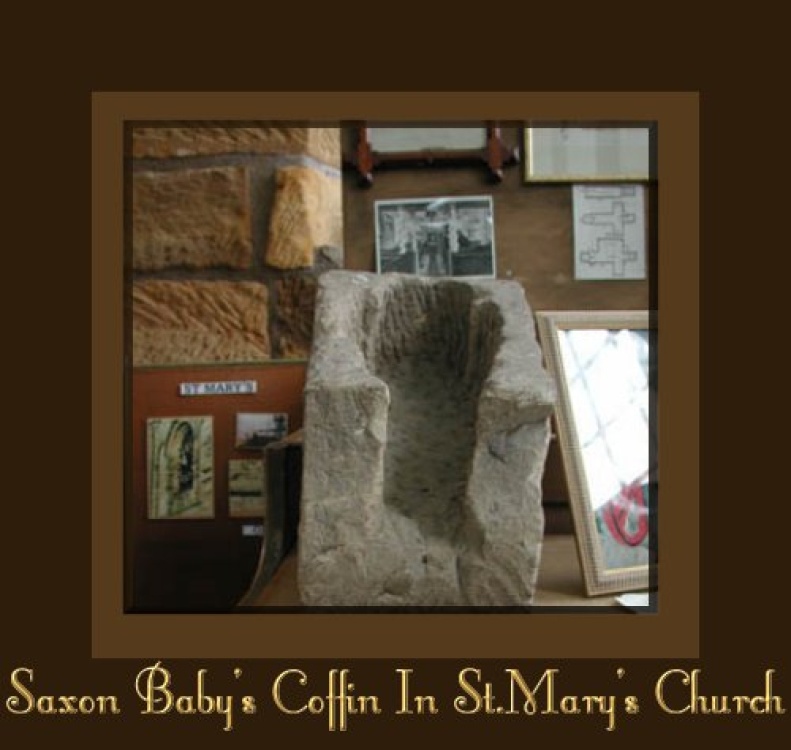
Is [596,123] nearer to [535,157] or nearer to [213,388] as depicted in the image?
[535,157]

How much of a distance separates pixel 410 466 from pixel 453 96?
0.85 metres

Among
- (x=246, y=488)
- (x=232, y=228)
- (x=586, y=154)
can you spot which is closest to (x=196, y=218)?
(x=232, y=228)

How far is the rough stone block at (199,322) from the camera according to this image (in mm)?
2555

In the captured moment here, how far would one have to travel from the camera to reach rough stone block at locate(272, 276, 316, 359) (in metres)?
2.60

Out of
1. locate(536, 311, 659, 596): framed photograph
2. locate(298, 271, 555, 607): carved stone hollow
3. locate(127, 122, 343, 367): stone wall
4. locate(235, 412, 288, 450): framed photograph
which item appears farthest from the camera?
locate(127, 122, 343, 367): stone wall

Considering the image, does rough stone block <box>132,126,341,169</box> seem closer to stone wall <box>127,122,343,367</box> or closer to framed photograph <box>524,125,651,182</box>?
stone wall <box>127,122,343,367</box>

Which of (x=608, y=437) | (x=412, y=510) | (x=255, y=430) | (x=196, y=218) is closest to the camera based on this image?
(x=412, y=510)

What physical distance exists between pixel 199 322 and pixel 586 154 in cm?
134

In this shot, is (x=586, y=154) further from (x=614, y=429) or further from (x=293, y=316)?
(x=293, y=316)

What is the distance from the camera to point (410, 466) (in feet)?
6.43

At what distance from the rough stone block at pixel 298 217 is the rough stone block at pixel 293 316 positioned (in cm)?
6

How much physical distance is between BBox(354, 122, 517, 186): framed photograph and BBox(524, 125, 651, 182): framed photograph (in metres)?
0.09

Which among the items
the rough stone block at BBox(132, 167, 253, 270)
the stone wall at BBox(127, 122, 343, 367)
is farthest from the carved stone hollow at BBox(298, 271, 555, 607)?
the rough stone block at BBox(132, 167, 253, 270)

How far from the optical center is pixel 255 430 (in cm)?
250
